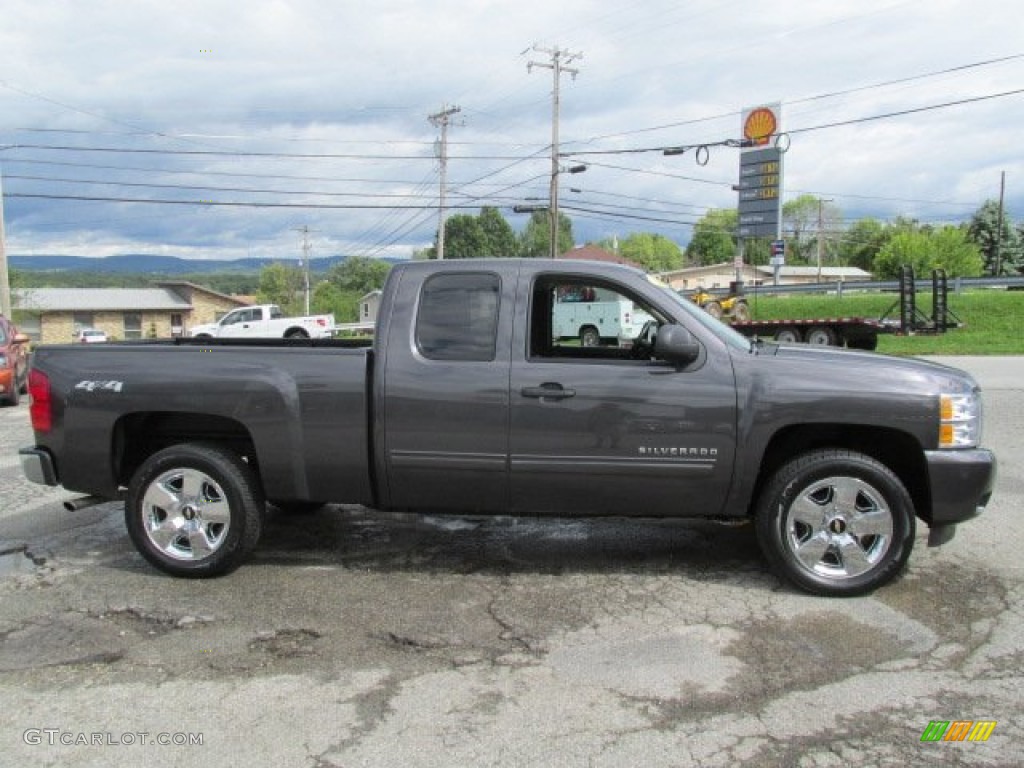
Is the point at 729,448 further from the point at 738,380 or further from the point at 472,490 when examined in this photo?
the point at 472,490

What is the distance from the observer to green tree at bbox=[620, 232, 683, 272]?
134 m

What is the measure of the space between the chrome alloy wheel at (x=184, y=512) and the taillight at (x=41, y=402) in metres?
0.74

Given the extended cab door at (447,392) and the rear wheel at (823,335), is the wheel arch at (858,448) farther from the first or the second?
the rear wheel at (823,335)

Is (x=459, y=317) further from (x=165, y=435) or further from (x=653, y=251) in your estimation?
(x=653, y=251)

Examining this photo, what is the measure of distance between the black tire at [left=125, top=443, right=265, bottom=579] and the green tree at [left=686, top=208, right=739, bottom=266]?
113 metres

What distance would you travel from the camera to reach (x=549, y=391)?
14.7ft

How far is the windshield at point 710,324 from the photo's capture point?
4.55 meters

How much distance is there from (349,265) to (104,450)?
13426 centimetres

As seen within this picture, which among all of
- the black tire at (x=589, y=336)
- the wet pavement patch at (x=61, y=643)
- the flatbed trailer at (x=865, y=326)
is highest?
the flatbed trailer at (x=865, y=326)

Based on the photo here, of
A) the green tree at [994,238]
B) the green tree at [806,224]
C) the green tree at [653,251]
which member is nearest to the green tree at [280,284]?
the green tree at [653,251]

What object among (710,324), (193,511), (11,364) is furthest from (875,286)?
(193,511)

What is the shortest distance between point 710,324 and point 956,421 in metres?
1.33

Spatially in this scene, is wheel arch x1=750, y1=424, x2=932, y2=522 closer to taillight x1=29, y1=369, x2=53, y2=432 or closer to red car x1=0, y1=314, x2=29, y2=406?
taillight x1=29, y1=369, x2=53, y2=432

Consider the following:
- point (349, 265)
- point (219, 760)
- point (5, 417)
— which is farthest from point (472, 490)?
point (349, 265)
